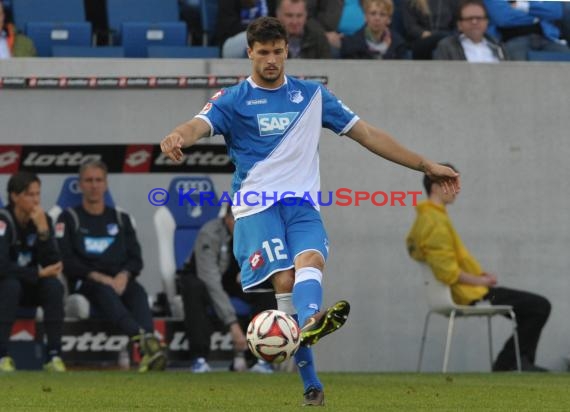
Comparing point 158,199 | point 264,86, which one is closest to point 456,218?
point 158,199

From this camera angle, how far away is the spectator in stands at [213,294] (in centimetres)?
1357

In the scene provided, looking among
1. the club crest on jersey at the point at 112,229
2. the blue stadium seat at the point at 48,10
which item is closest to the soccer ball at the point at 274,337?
the club crest on jersey at the point at 112,229

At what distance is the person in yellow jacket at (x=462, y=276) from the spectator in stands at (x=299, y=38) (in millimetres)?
1803

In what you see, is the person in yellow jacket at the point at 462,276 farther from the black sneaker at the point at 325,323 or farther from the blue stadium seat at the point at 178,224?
Result: the black sneaker at the point at 325,323

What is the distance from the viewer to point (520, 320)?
14.0 meters

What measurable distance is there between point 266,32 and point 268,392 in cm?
284

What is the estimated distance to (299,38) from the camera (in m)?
14.8

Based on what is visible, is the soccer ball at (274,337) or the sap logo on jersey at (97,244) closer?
the soccer ball at (274,337)

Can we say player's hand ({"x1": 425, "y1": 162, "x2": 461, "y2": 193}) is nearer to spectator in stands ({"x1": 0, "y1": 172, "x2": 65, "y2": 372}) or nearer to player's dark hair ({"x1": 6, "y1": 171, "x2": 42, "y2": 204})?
spectator in stands ({"x1": 0, "y1": 172, "x2": 65, "y2": 372})

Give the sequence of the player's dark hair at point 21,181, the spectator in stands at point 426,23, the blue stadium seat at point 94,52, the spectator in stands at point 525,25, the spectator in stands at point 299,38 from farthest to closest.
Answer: the spectator in stands at point 525,25 → the spectator in stands at point 426,23 → the blue stadium seat at point 94,52 → the spectator in stands at point 299,38 → the player's dark hair at point 21,181

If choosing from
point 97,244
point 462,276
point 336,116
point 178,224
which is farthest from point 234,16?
point 336,116

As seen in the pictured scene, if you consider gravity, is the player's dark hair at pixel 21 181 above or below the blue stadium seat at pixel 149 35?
below

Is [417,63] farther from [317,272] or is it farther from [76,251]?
[317,272]

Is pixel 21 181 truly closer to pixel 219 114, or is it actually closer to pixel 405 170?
pixel 405 170
